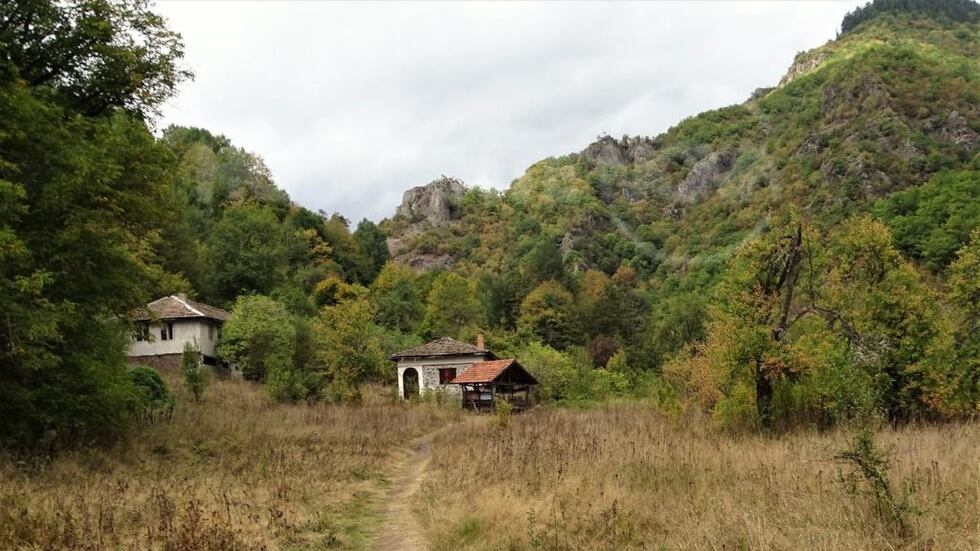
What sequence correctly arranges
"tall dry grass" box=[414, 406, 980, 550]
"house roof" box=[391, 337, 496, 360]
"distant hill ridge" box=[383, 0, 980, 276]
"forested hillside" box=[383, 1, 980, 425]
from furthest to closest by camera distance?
1. "distant hill ridge" box=[383, 0, 980, 276]
2. "house roof" box=[391, 337, 496, 360]
3. "forested hillside" box=[383, 1, 980, 425]
4. "tall dry grass" box=[414, 406, 980, 550]

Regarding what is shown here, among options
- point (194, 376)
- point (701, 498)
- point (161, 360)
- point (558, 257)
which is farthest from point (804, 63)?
point (701, 498)

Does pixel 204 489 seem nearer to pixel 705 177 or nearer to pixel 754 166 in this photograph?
pixel 754 166

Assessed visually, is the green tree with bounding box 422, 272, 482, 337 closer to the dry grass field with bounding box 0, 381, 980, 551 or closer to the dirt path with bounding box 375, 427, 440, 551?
the dirt path with bounding box 375, 427, 440, 551

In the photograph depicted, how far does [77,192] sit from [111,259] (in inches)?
67.5

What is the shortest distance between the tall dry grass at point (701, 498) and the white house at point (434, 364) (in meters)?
30.6

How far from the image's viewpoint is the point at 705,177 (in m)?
118

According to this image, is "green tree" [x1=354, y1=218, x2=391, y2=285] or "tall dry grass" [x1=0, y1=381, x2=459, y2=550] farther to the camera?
"green tree" [x1=354, y1=218, x2=391, y2=285]

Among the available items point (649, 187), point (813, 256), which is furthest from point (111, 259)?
point (649, 187)

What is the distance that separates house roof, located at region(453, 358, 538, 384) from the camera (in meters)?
36.8

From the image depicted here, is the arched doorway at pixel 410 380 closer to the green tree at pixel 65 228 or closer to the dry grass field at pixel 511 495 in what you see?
the dry grass field at pixel 511 495

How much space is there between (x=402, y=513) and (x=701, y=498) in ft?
15.7

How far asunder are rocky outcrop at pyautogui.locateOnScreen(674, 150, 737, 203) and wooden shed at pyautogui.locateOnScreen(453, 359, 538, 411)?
84937 mm

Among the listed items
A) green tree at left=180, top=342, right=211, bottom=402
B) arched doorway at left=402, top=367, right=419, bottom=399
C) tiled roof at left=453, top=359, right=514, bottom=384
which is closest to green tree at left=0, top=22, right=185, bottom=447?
green tree at left=180, top=342, right=211, bottom=402

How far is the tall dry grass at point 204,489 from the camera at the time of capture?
7.51m
